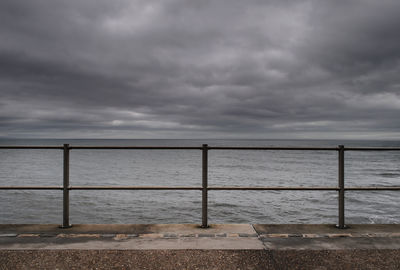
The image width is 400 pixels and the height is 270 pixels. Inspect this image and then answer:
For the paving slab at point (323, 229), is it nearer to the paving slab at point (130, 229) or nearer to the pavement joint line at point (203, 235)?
the pavement joint line at point (203, 235)

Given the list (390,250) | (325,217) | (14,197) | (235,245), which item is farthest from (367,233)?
(14,197)

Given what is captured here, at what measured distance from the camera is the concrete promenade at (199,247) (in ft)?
→ 8.92

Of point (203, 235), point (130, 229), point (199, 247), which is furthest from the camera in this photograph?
point (130, 229)

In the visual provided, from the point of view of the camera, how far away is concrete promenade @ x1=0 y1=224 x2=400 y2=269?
272 cm

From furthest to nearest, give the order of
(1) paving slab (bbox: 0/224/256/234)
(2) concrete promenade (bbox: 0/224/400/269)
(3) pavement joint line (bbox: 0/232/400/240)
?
(1) paving slab (bbox: 0/224/256/234) → (3) pavement joint line (bbox: 0/232/400/240) → (2) concrete promenade (bbox: 0/224/400/269)

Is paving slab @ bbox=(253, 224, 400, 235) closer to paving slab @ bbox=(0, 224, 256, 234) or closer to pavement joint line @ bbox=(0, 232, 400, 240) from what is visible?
pavement joint line @ bbox=(0, 232, 400, 240)

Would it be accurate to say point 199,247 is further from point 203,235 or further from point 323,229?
point 323,229

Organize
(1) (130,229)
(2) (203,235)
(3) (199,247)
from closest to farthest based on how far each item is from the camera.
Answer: (3) (199,247)
(2) (203,235)
(1) (130,229)

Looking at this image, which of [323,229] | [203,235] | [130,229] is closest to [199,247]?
[203,235]

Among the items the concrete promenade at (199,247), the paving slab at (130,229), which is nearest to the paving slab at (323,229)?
the concrete promenade at (199,247)

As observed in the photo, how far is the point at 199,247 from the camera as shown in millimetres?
3121

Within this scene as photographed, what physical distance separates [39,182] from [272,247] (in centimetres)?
2807

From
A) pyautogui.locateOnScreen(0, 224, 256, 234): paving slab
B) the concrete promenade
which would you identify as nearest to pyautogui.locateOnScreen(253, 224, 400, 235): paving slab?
the concrete promenade

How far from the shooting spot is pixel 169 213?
44.3ft
